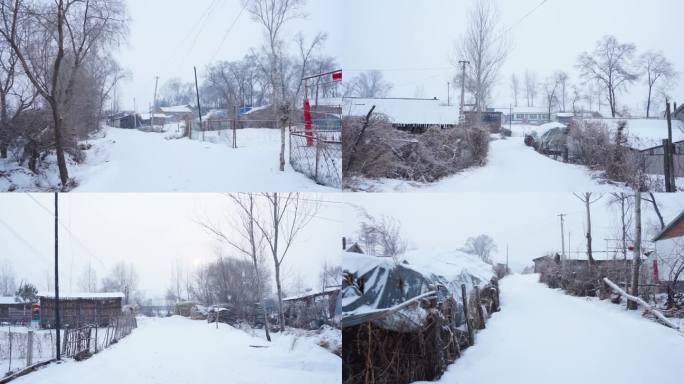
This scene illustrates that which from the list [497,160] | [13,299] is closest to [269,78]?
[497,160]

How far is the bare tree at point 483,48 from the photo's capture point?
3.64 meters

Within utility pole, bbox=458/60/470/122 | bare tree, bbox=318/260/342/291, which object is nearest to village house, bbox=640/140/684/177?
utility pole, bbox=458/60/470/122

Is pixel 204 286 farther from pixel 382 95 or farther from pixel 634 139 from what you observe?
pixel 634 139

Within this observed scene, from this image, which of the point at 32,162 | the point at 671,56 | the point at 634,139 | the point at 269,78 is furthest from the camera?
the point at 671,56

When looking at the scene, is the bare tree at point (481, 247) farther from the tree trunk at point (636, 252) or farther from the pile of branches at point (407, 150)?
the tree trunk at point (636, 252)

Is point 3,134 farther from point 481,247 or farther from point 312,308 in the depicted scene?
point 481,247

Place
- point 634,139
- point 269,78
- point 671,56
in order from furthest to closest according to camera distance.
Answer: point 671,56
point 634,139
point 269,78

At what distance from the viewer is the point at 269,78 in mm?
3373

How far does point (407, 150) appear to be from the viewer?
3.44 m

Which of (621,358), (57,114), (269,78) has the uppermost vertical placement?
(269,78)

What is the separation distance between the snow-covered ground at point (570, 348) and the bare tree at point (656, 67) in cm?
151

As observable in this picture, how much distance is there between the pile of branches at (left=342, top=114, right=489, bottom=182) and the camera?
3377 millimetres

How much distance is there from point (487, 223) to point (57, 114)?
2660 mm

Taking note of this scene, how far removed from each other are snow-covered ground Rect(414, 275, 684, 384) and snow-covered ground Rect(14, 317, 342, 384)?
0.84 metres
